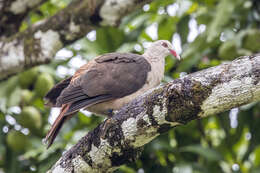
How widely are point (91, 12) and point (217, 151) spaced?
146cm

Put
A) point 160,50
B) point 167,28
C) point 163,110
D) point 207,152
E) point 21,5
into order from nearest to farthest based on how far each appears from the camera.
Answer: point 163,110 → point 160,50 → point 207,152 → point 21,5 → point 167,28

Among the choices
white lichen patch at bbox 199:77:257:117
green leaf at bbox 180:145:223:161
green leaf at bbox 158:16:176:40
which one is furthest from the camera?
green leaf at bbox 158:16:176:40

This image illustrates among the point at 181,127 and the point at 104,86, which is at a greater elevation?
the point at 104,86

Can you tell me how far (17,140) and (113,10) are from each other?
4.30 feet

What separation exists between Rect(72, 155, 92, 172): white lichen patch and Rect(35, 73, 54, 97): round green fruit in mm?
1464

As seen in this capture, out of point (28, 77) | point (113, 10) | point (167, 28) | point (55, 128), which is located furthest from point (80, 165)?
point (167, 28)

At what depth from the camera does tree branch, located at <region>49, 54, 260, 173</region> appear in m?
1.99

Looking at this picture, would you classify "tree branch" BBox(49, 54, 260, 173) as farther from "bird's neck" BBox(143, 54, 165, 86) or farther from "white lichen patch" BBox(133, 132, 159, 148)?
"bird's neck" BBox(143, 54, 165, 86)

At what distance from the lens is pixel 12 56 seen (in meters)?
3.58

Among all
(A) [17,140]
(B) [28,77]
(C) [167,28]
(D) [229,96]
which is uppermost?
(D) [229,96]

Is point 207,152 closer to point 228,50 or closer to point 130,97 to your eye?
point 228,50

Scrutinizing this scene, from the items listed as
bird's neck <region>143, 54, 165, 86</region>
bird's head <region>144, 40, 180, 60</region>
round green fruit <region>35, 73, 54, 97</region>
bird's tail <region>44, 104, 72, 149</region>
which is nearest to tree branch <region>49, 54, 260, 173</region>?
bird's tail <region>44, 104, 72, 149</region>

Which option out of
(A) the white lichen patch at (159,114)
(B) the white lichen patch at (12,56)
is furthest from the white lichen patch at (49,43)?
(A) the white lichen patch at (159,114)

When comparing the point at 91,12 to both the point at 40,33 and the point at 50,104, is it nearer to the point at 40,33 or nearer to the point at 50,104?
the point at 40,33
